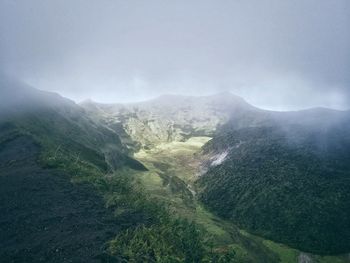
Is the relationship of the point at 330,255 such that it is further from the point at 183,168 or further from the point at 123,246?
the point at 183,168

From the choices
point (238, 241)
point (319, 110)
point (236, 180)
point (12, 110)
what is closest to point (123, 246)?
point (238, 241)

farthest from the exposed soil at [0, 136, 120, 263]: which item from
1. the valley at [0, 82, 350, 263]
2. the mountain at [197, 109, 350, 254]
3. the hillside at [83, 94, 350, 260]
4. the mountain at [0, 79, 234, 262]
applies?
the mountain at [197, 109, 350, 254]

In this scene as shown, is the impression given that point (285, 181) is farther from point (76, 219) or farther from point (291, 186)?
point (76, 219)

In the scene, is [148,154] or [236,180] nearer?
[236,180]

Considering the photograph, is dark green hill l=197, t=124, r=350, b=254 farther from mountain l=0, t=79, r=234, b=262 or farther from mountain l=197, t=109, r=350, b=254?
mountain l=0, t=79, r=234, b=262

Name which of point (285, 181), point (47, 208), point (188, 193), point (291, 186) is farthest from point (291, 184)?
point (47, 208)
